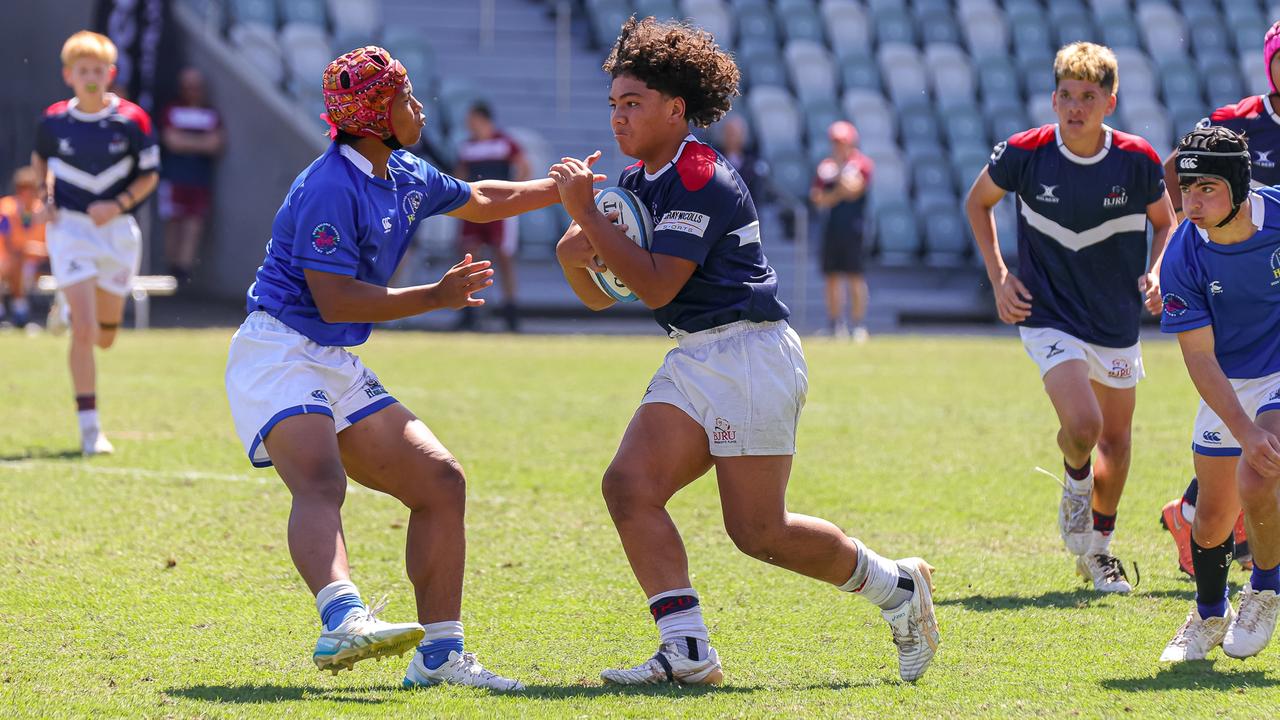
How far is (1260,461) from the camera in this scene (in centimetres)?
496

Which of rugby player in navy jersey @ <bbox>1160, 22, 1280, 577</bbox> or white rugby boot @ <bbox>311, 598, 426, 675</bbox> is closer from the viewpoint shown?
white rugby boot @ <bbox>311, 598, 426, 675</bbox>

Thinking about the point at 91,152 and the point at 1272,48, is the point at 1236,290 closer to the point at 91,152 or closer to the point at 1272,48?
the point at 1272,48

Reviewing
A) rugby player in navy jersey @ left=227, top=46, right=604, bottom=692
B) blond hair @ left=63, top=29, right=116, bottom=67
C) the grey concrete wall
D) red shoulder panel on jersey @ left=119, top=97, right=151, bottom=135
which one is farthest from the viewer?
the grey concrete wall

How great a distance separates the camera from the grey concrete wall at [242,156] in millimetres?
19766

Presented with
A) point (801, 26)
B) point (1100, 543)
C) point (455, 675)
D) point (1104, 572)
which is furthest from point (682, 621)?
point (801, 26)

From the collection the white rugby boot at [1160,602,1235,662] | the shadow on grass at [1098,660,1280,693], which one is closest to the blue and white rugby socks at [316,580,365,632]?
the shadow on grass at [1098,660,1280,693]

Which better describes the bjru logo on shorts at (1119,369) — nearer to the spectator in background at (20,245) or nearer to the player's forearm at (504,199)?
the player's forearm at (504,199)

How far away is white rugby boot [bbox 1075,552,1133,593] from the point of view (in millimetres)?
6348

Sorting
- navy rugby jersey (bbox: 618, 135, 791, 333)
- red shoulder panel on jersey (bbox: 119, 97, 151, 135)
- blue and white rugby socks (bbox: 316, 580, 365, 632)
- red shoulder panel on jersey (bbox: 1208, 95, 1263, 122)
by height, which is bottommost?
blue and white rugby socks (bbox: 316, 580, 365, 632)

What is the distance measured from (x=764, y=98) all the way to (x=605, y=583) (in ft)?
53.9

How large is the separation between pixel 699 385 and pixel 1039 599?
204 cm

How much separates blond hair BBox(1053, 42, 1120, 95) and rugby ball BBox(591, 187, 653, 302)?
2423 millimetres

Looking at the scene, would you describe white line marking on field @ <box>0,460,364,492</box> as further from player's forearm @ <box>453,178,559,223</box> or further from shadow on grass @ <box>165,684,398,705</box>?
shadow on grass @ <box>165,684,398,705</box>

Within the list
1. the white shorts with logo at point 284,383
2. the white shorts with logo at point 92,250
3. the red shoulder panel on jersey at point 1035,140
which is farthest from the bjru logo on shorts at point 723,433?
the white shorts with logo at point 92,250
